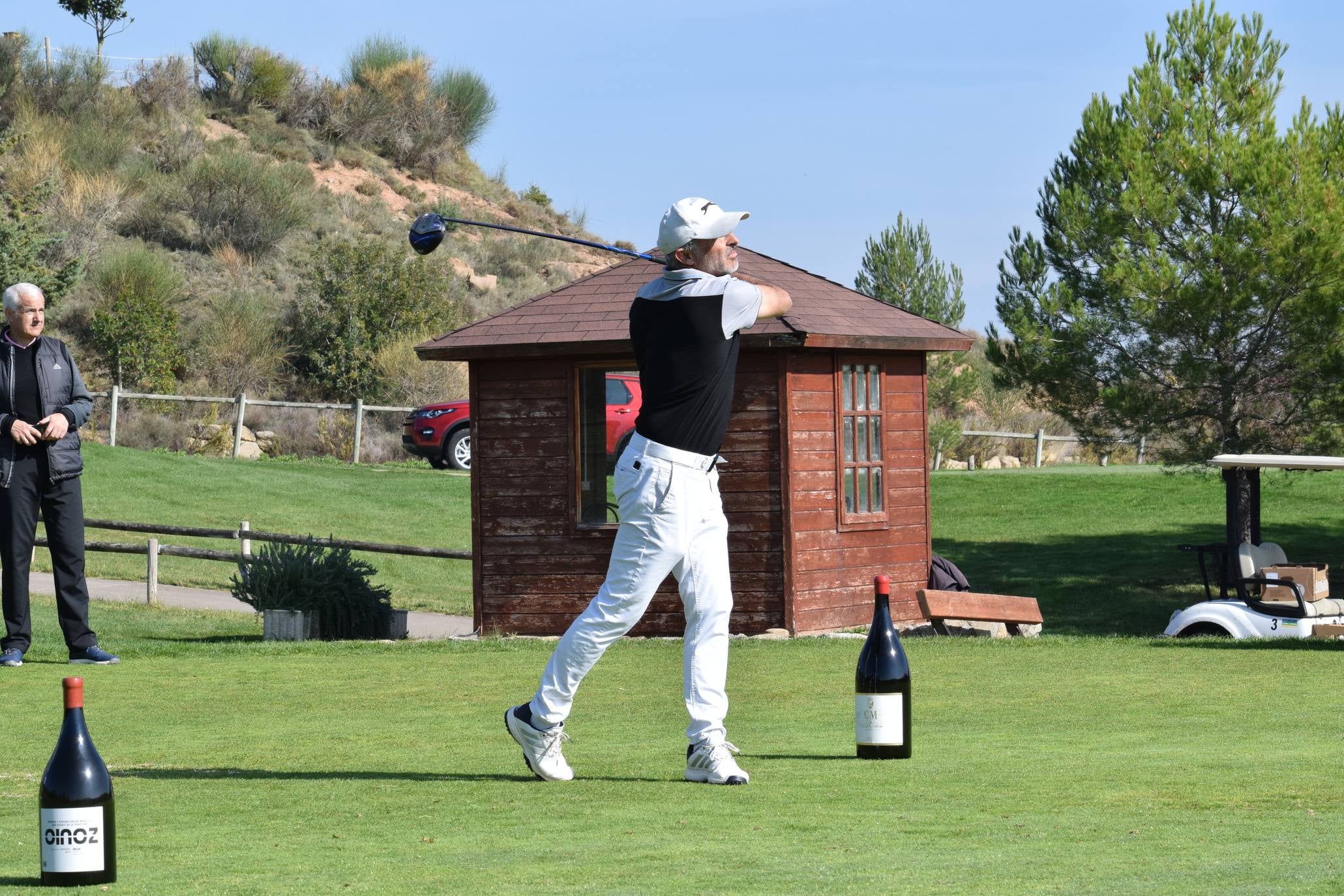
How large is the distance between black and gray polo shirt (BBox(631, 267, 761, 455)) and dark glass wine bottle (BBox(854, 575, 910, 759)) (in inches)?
33.1

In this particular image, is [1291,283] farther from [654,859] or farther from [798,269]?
[654,859]

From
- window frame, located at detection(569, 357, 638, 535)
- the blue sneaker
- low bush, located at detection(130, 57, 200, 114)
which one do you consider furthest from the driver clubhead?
low bush, located at detection(130, 57, 200, 114)

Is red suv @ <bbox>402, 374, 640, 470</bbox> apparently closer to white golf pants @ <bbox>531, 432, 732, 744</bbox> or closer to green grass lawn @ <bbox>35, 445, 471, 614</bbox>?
green grass lawn @ <bbox>35, 445, 471, 614</bbox>

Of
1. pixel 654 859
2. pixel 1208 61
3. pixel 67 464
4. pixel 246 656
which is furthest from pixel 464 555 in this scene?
pixel 654 859

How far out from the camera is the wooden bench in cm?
1372

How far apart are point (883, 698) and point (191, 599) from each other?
1449 centimetres

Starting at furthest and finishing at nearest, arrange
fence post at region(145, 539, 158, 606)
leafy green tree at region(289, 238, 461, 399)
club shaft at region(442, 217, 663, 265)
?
leafy green tree at region(289, 238, 461, 399), fence post at region(145, 539, 158, 606), club shaft at region(442, 217, 663, 265)

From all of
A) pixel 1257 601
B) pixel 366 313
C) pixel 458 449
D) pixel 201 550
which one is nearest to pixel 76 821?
pixel 1257 601

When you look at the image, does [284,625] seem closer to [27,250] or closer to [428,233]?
[428,233]

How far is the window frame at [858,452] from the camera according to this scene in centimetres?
1509

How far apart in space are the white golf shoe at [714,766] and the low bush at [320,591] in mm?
9293

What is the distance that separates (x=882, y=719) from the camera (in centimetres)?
604

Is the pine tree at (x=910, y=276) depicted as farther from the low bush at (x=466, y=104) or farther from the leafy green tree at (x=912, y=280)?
the low bush at (x=466, y=104)

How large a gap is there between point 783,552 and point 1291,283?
872 centimetres
